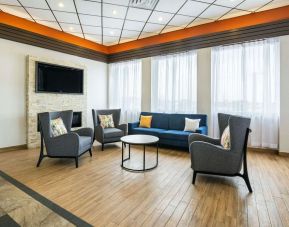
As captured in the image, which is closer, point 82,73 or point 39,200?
point 39,200

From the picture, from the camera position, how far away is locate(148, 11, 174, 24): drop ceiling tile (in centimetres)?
422

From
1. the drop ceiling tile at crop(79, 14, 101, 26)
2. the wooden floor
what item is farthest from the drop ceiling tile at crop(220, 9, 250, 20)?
the wooden floor

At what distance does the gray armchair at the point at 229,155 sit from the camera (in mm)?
2416

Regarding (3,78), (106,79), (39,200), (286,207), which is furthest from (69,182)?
(106,79)

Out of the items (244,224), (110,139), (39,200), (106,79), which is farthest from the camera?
(106,79)

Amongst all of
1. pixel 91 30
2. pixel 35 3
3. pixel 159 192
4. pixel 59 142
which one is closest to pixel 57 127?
pixel 59 142

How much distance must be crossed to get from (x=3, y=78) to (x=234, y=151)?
195 inches

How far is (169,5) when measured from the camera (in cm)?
381

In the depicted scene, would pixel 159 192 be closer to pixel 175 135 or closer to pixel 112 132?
pixel 175 135

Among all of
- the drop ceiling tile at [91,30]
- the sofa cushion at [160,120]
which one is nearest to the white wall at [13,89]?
the drop ceiling tile at [91,30]

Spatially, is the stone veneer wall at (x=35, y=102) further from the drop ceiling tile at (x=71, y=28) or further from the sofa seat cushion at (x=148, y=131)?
the sofa seat cushion at (x=148, y=131)

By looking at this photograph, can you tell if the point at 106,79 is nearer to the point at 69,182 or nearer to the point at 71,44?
the point at 71,44

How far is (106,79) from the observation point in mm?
6824

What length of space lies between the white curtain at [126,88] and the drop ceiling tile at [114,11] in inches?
76.6
